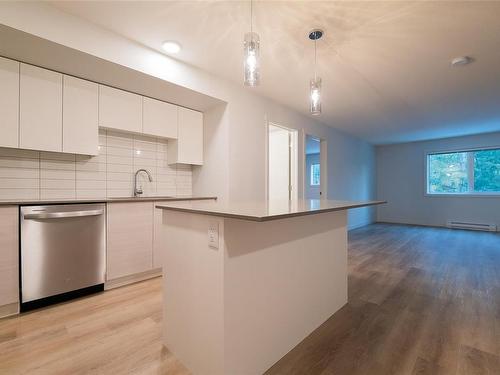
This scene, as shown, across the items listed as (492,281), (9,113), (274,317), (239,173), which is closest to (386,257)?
(492,281)

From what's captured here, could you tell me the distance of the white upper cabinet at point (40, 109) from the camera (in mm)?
2102

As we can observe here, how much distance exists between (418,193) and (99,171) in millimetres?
7893

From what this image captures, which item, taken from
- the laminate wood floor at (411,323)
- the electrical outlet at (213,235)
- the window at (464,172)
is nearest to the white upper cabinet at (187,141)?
the electrical outlet at (213,235)

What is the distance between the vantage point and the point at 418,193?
6973 mm

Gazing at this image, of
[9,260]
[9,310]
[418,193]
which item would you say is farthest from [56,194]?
[418,193]

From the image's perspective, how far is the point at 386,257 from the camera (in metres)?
3.70

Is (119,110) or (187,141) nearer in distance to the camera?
(119,110)

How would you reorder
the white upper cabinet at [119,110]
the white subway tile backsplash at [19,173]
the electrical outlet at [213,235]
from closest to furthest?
the electrical outlet at [213,235] < the white subway tile backsplash at [19,173] < the white upper cabinet at [119,110]

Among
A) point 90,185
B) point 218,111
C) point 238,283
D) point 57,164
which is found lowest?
point 238,283

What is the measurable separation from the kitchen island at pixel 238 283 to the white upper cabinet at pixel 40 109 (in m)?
1.58

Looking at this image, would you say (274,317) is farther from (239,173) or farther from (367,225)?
(367,225)

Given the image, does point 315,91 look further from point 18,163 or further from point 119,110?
point 18,163

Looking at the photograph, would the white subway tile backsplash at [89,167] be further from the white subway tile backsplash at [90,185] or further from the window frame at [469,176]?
the window frame at [469,176]

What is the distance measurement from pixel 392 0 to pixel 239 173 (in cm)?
230
